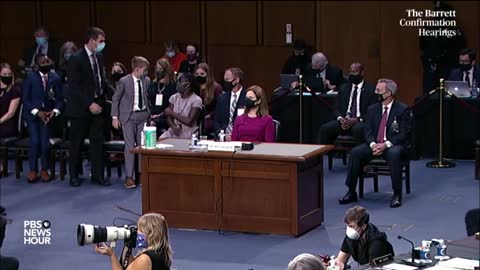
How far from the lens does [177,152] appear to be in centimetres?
1142

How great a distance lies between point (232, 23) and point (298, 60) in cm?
272

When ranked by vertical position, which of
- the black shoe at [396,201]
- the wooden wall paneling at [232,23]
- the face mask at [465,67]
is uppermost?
the wooden wall paneling at [232,23]

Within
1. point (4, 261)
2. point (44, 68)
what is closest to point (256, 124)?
point (44, 68)

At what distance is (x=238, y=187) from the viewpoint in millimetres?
11266

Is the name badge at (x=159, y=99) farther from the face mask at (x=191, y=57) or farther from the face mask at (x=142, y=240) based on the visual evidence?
the face mask at (x=142, y=240)

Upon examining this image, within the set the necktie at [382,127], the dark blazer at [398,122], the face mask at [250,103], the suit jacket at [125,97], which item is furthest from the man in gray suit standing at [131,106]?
the necktie at [382,127]

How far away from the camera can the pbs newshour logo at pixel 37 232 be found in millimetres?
11248

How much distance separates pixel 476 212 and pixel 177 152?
3872 mm

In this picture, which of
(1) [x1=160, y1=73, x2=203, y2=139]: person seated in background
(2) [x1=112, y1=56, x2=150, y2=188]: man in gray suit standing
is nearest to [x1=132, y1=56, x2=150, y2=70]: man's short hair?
(2) [x1=112, y1=56, x2=150, y2=188]: man in gray suit standing

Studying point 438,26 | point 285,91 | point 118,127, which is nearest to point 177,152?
point 118,127

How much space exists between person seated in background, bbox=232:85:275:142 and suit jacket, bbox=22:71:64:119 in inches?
132

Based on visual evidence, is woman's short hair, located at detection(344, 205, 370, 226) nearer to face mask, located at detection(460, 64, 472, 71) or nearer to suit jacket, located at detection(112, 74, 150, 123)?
suit jacket, located at detection(112, 74, 150, 123)

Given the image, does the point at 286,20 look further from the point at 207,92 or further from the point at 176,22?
the point at 207,92

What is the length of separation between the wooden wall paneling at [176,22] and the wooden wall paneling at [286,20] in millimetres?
1370
